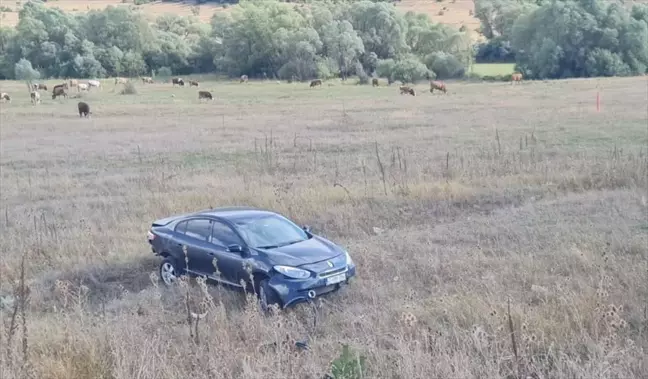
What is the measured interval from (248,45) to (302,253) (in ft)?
239

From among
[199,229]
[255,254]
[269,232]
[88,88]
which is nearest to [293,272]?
[255,254]

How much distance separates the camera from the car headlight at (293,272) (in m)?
9.55

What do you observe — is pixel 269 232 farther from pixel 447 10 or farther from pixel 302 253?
pixel 447 10

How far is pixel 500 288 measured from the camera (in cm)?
927

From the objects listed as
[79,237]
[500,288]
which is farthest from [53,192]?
[500,288]

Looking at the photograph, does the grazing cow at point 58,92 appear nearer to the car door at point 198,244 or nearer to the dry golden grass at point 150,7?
the car door at point 198,244

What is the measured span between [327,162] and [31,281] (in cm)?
1131

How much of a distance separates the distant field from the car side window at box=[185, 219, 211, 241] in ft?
212

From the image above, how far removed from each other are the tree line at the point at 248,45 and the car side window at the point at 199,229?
6462cm

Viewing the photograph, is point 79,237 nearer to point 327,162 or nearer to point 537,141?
point 327,162

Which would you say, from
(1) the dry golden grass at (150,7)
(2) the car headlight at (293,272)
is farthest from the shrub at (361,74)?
(2) the car headlight at (293,272)

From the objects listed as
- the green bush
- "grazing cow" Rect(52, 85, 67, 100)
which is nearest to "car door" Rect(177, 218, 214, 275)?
the green bush

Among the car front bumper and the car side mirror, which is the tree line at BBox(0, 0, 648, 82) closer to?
the car side mirror

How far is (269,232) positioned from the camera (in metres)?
10.6
